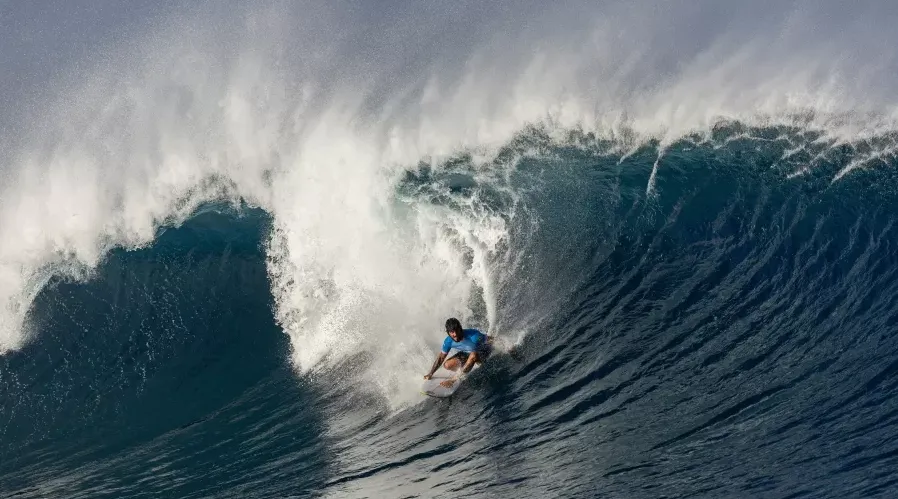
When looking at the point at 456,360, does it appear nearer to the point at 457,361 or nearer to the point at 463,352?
the point at 457,361

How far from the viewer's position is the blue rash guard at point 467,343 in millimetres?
11500

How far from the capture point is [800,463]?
854 cm

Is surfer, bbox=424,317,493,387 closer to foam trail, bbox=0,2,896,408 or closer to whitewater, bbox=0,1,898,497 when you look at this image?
whitewater, bbox=0,1,898,497

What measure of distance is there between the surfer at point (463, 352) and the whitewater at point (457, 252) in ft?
0.74

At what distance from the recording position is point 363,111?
60.0 feet

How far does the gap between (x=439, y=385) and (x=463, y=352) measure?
0.63 meters

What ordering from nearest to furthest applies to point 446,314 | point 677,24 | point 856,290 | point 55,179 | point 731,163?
point 856,290 → point 446,314 → point 731,163 → point 55,179 → point 677,24

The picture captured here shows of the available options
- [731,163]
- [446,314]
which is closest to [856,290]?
[731,163]

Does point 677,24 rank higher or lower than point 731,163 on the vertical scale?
higher

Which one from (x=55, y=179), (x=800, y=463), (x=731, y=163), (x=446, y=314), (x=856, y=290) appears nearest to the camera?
(x=800, y=463)

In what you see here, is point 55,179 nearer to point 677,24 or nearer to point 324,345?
point 324,345

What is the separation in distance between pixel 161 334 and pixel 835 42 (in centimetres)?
1573

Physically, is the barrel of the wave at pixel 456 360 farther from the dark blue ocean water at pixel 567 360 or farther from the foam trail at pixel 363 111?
the foam trail at pixel 363 111

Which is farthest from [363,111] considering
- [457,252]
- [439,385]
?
[439,385]
